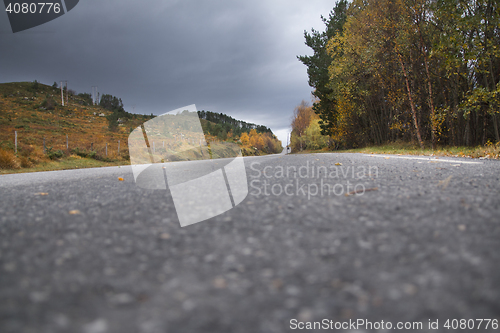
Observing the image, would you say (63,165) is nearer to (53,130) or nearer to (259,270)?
(259,270)

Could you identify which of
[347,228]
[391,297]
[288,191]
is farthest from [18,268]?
[288,191]

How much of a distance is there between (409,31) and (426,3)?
48.4 inches

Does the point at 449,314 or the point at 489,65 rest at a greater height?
the point at 489,65

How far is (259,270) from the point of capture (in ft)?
3.95

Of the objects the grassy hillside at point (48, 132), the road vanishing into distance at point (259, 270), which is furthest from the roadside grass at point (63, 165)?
the road vanishing into distance at point (259, 270)

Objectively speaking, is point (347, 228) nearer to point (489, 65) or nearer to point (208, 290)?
point (208, 290)

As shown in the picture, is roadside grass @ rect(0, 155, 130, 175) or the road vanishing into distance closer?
the road vanishing into distance

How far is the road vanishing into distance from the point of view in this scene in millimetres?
885

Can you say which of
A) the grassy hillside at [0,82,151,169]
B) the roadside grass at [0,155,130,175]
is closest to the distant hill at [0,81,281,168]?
the grassy hillside at [0,82,151,169]

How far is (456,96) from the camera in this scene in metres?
11.2

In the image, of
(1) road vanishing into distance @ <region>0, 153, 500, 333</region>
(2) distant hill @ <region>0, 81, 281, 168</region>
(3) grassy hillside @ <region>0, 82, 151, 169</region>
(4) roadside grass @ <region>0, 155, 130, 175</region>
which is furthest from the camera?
(2) distant hill @ <region>0, 81, 281, 168</region>

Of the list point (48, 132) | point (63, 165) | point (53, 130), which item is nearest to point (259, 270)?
point (63, 165)

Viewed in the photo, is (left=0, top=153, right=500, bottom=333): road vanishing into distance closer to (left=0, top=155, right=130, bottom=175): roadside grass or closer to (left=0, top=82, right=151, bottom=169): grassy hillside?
(left=0, top=155, right=130, bottom=175): roadside grass

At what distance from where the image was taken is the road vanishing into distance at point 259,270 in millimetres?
885
